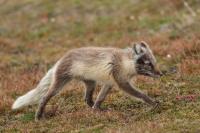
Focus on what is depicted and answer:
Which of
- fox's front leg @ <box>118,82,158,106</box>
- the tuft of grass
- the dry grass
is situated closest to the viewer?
the dry grass

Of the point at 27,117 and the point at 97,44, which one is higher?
the point at 27,117

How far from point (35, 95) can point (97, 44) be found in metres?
7.48

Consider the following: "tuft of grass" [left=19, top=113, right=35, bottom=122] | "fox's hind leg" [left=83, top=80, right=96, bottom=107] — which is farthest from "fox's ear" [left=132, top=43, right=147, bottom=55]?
"tuft of grass" [left=19, top=113, right=35, bottom=122]

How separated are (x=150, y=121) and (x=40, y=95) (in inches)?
88.6

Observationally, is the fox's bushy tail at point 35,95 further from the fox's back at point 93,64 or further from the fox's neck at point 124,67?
the fox's neck at point 124,67

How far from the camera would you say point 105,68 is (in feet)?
30.1

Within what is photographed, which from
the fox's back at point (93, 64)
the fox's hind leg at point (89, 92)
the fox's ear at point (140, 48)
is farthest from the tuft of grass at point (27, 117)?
the fox's ear at point (140, 48)

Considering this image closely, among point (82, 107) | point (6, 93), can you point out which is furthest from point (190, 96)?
point (6, 93)

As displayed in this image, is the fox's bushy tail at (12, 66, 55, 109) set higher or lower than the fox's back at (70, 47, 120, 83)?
lower

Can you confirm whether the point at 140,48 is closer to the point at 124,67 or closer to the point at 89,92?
the point at 124,67

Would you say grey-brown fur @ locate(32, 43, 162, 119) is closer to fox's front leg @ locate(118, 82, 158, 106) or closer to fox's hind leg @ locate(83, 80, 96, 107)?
fox's front leg @ locate(118, 82, 158, 106)

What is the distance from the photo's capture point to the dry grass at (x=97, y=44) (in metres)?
8.81

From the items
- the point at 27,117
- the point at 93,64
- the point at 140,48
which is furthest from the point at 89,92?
the point at 140,48

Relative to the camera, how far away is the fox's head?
9188mm
